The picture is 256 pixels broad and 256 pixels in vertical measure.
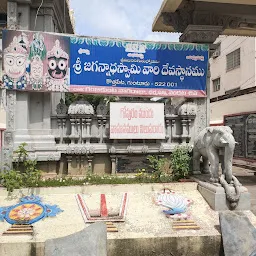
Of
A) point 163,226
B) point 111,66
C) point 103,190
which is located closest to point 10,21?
point 111,66

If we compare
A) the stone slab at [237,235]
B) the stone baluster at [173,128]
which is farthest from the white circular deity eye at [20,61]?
the stone slab at [237,235]

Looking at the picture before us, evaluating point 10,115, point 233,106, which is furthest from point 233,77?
point 10,115

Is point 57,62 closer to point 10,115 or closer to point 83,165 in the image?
point 10,115

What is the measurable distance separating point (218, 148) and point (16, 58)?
17.9 feet

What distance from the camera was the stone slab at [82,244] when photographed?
3.97 m

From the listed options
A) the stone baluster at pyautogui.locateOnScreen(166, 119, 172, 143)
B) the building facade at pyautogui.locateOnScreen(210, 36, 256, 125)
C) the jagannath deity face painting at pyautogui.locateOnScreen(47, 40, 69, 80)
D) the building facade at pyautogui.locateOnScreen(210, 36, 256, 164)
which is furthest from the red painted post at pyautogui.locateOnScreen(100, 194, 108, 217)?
the building facade at pyautogui.locateOnScreen(210, 36, 256, 125)

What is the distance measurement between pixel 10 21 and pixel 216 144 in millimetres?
6200

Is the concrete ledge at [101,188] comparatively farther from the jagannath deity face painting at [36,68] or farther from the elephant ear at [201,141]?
the jagannath deity face painting at [36,68]

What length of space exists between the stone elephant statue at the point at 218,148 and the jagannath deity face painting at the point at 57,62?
3.99 meters

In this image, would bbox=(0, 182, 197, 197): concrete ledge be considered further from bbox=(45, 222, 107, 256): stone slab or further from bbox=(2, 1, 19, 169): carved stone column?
bbox=(45, 222, 107, 256): stone slab

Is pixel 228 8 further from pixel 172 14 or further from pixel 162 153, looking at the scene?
pixel 162 153

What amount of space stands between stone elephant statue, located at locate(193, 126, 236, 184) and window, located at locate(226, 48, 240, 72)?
16.5 m

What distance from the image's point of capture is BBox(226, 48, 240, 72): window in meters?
20.7

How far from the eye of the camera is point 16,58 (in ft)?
23.1
